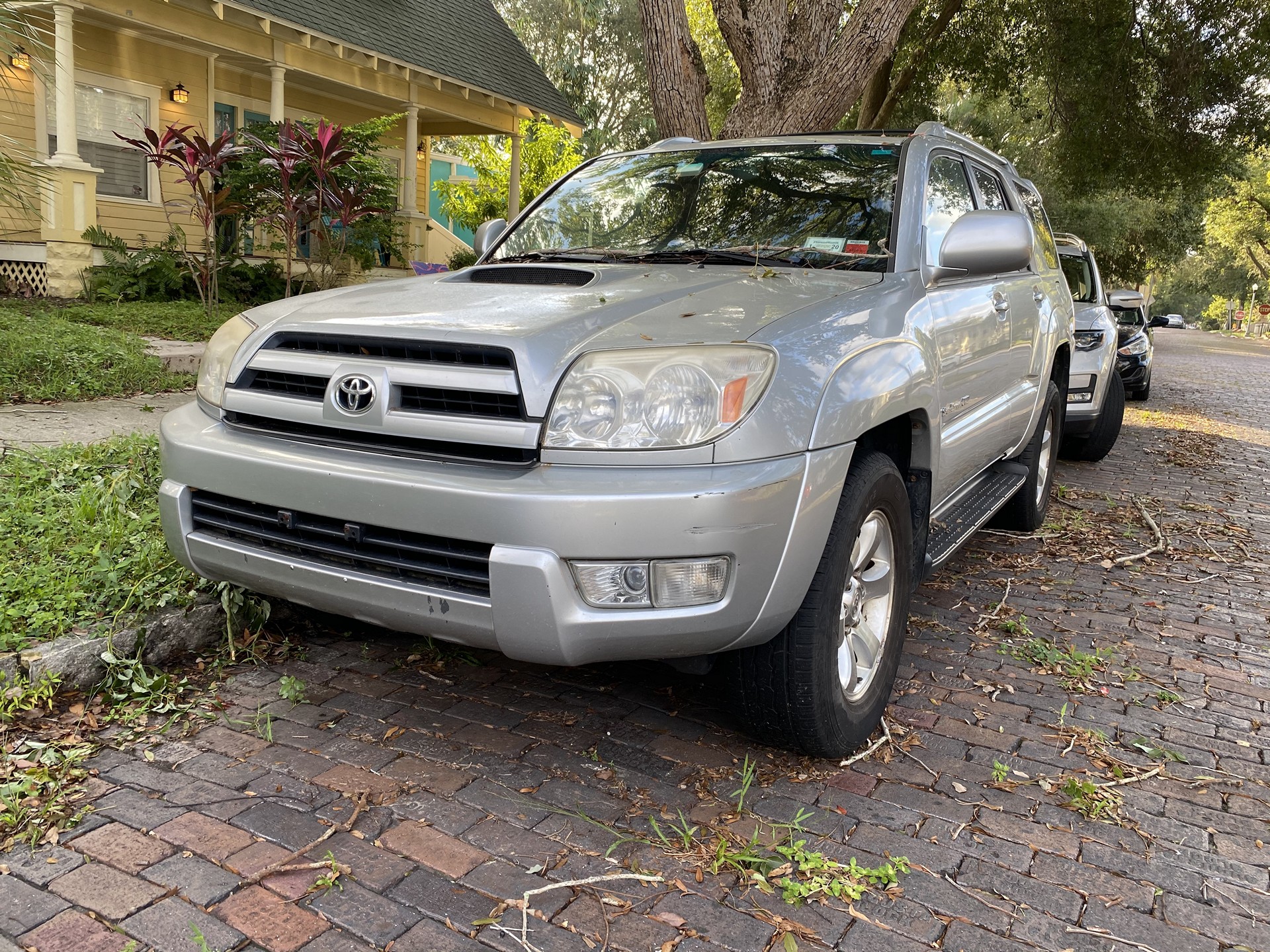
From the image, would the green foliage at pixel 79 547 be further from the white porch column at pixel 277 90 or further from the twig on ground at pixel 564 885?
the white porch column at pixel 277 90

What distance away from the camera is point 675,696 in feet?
11.2

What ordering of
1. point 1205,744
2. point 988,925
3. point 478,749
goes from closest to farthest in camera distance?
point 988,925
point 478,749
point 1205,744

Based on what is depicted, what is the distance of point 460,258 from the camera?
58.9 ft

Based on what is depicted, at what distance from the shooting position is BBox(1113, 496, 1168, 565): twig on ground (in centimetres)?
546

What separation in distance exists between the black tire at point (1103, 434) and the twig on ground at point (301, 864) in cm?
722

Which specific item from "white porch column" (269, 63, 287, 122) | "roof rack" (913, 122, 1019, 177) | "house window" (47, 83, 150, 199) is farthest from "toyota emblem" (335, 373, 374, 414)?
"white porch column" (269, 63, 287, 122)

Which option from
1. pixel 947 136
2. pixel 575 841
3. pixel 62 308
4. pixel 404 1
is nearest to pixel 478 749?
pixel 575 841

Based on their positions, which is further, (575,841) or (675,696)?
(675,696)

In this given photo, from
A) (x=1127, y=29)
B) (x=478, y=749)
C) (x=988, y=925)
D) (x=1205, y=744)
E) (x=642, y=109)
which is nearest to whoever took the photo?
(x=988, y=925)

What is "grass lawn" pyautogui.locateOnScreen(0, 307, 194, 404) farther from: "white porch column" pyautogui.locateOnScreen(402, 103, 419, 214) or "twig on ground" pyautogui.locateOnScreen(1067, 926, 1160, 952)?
"white porch column" pyautogui.locateOnScreen(402, 103, 419, 214)

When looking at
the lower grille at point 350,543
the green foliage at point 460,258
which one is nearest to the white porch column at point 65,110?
the green foliage at point 460,258

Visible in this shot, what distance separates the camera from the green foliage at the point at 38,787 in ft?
8.11

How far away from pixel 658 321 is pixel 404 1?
16386 mm

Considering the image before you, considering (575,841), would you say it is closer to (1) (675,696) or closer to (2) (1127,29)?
(1) (675,696)
